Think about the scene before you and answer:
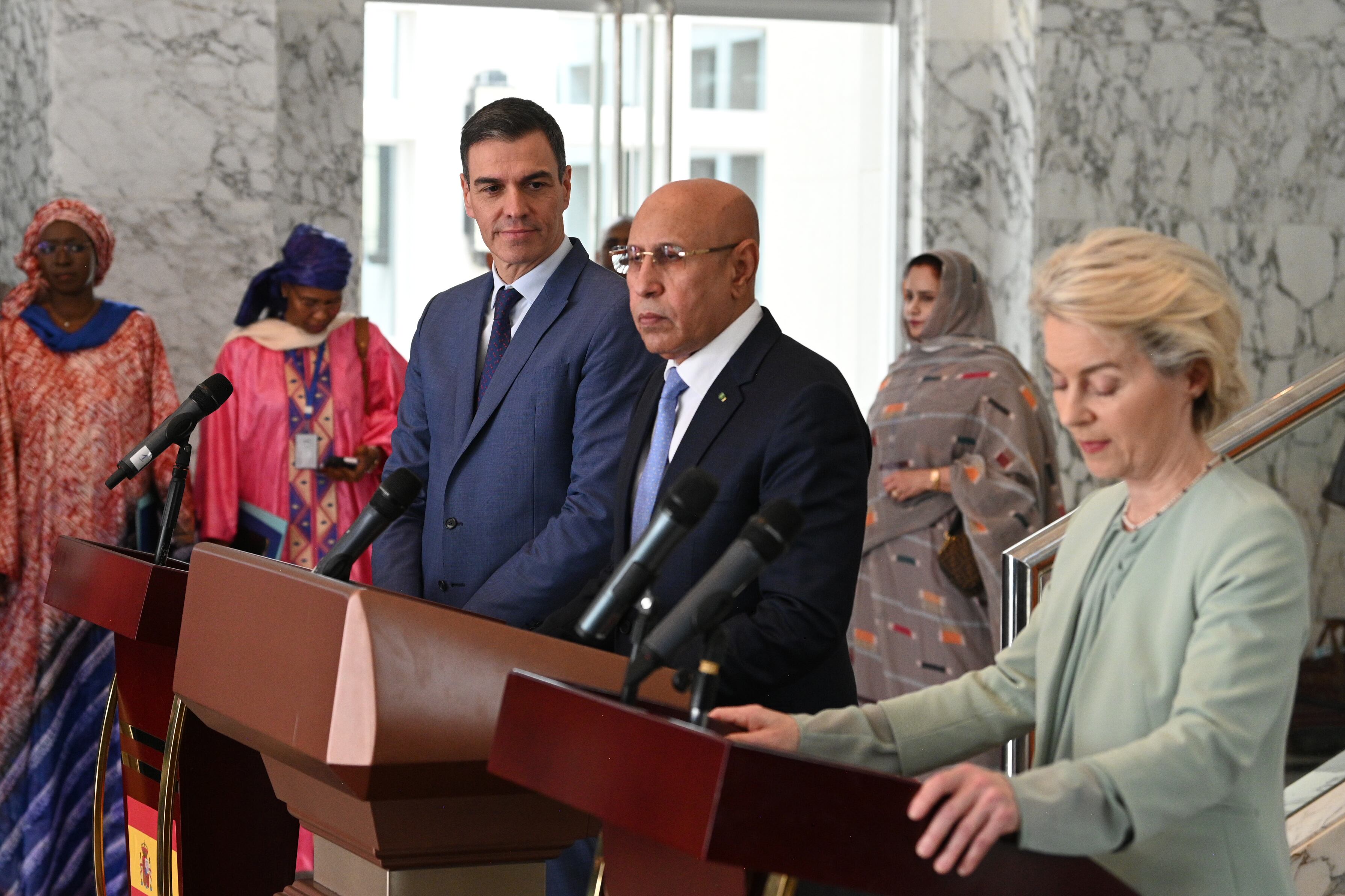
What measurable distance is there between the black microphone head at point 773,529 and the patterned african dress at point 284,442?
3493mm

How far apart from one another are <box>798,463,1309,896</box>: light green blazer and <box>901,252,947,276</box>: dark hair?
3.44m

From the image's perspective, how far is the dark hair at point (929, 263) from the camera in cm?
518

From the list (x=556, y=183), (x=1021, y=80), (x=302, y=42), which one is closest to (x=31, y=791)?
(x=556, y=183)

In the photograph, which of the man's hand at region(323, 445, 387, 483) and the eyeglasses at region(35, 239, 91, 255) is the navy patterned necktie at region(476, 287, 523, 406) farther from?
the eyeglasses at region(35, 239, 91, 255)

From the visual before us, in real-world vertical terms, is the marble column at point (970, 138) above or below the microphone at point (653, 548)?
above

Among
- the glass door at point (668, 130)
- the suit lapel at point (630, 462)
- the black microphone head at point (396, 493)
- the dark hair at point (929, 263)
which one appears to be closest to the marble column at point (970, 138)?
the glass door at point (668, 130)

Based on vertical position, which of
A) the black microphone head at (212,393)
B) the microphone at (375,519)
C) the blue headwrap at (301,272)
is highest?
the blue headwrap at (301,272)

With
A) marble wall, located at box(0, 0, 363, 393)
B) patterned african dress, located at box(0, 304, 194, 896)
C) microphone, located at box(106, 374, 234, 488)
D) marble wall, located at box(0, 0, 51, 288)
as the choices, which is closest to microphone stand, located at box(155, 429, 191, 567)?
microphone, located at box(106, 374, 234, 488)

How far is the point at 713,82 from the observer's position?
7098 mm

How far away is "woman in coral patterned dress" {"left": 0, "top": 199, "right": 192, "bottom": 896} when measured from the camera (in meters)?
4.61

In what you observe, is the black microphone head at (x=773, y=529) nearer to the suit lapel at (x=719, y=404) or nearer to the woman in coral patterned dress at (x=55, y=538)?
the suit lapel at (x=719, y=404)

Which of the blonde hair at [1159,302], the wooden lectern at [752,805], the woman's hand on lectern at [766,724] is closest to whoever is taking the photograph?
the wooden lectern at [752,805]

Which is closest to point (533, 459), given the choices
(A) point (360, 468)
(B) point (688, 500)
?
(B) point (688, 500)

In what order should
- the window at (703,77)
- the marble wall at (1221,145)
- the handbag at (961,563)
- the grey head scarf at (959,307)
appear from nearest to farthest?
the handbag at (961,563)
the grey head scarf at (959,307)
the marble wall at (1221,145)
the window at (703,77)
